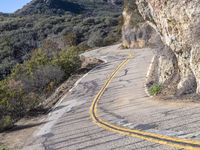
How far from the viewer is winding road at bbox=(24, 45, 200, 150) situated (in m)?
11.6

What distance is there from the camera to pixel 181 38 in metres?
17.7

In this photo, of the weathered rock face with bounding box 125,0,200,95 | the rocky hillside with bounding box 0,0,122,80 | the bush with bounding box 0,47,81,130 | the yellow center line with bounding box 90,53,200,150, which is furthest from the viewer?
the rocky hillside with bounding box 0,0,122,80

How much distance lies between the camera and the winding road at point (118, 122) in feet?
37.9

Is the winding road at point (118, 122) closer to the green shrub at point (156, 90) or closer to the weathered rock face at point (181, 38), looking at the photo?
the green shrub at point (156, 90)

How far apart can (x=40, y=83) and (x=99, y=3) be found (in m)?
121

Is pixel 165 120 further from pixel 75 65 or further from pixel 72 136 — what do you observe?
pixel 75 65

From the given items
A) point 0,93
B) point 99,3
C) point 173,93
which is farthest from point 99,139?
point 99,3

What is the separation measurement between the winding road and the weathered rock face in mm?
1231

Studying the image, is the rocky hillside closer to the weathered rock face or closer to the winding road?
the winding road

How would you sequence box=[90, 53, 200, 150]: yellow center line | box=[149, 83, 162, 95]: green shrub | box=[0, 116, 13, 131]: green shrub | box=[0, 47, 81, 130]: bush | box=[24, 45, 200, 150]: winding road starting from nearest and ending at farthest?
box=[90, 53, 200, 150]: yellow center line, box=[24, 45, 200, 150]: winding road, box=[149, 83, 162, 95]: green shrub, box=[0, 116, 13, 131]: green shrub, box=[0, 47, 81, 130]: bush

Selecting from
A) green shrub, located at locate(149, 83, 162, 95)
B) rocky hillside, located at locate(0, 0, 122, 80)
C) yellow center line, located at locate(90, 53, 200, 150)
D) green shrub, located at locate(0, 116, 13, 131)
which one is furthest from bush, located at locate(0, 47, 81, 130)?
rocky hillside, located at locate(0, 0, 122, 80)

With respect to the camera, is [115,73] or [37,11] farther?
[37,11]

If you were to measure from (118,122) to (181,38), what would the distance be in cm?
417

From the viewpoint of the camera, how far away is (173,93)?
58.8 ft
